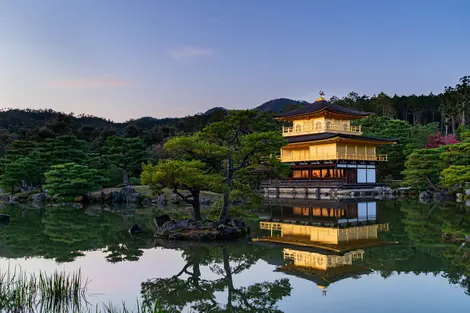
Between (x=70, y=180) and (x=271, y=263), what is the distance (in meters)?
21.6

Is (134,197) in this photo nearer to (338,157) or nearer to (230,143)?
(338,157)

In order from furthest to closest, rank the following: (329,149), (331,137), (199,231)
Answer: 1. (329,149)
2. (331,137)
3. (199,231)

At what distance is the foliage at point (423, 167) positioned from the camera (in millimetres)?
29500

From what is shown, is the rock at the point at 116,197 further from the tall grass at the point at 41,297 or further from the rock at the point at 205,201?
the tall grass at the point at 41,297

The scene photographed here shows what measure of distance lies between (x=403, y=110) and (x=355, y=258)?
68839 mm

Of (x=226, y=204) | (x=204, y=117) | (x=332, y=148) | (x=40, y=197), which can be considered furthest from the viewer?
(x=204, y=117)

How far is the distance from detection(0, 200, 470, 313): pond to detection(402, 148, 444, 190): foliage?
39.8 ft

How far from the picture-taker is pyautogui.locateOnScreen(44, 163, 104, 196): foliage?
28250 mm

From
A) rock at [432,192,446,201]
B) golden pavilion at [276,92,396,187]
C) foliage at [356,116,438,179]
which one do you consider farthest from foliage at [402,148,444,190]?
foliage at [356,116,438,179]

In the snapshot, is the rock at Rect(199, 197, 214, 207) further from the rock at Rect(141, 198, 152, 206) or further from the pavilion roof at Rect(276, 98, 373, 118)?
the pavilion roof at Rect(276, 98, 373, 118)

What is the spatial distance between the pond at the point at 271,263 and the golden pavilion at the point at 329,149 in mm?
16269

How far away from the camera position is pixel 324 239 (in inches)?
520

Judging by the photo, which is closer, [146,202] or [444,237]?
[444,237]

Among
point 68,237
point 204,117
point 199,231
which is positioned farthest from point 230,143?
point 204,117
